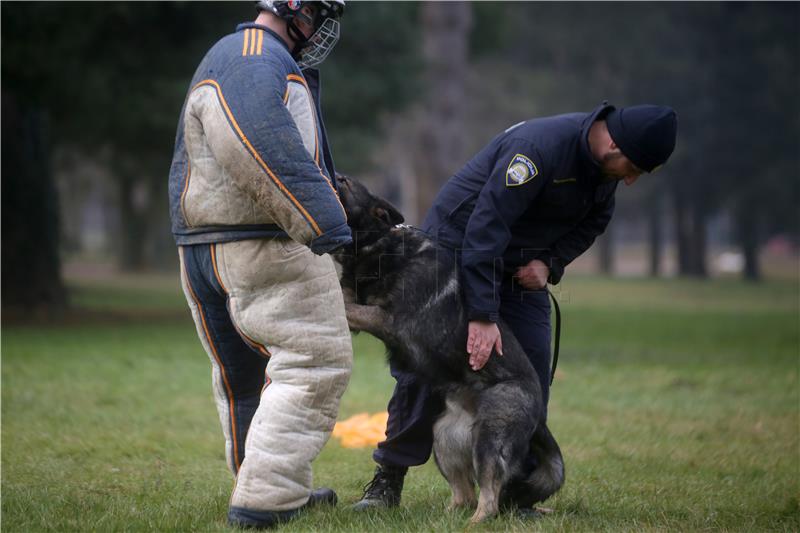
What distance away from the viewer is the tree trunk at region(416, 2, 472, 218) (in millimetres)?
20641

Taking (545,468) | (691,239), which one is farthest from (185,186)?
(691,239)

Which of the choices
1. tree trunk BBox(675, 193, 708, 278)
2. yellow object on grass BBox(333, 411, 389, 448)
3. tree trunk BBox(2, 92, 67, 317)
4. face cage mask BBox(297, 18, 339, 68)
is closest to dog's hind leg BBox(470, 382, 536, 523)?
face cage mask BBox(297, 18, 339, 68)

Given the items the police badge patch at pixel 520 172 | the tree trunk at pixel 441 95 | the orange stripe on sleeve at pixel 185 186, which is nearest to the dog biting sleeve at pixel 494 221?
the police badge patch at pixel 520 172

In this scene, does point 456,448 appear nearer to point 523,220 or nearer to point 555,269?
point 555,269

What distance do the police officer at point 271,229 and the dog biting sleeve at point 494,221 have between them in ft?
2.18

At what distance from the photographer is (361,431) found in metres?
7.23

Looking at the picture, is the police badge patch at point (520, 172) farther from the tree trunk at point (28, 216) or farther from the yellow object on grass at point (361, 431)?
the tree trunk at point (28, 216)

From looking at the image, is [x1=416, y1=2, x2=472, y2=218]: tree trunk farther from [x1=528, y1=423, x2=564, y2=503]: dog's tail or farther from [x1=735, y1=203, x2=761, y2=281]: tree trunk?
[x1=735, y1=203, x2=761, y2=281]: tree trunk

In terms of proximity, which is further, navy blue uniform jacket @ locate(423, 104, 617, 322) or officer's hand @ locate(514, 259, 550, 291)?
Answer: officer's hand @ locate(514, 259, 550, 291)

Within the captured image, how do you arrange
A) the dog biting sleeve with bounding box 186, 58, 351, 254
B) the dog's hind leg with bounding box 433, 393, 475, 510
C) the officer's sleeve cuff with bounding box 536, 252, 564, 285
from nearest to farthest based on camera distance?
the dog biting sleeve with bounding box 186, 58, 351, 254 → the dog's hind leg with bounding box 433, 393, 475, 510 → the officer's sleeve cuff with bounding box 536, 252, 564, 285

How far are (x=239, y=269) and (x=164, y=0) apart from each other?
10.8 m

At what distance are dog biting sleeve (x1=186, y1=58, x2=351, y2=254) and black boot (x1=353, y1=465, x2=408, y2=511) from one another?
1.65 meters

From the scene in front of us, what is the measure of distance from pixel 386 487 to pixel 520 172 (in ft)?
6.18

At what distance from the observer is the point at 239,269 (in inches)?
166
